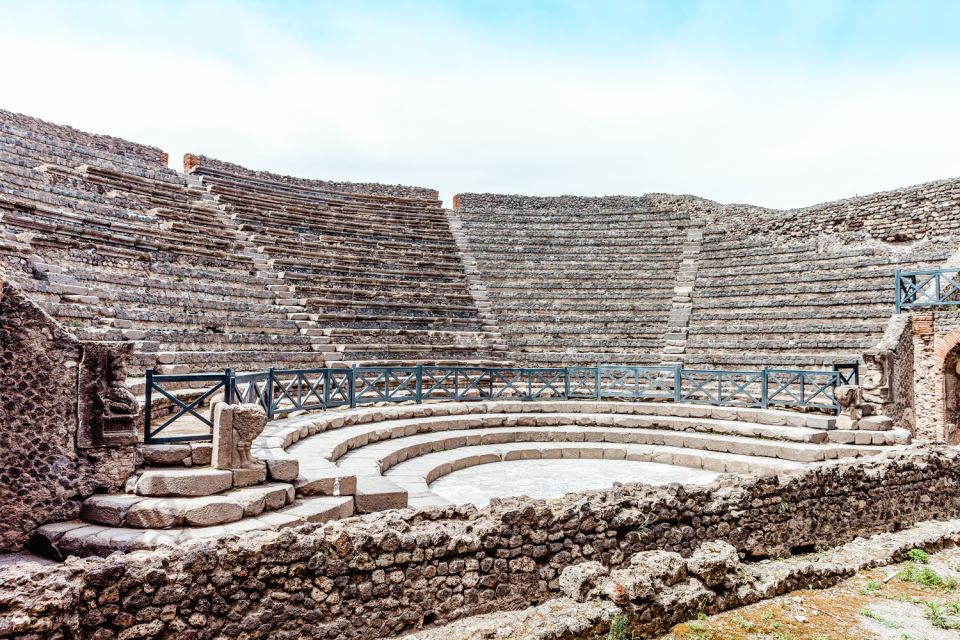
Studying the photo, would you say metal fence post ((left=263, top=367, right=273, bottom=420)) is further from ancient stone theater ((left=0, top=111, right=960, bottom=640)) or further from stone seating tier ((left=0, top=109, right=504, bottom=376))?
stone seating tier ((left=0, top=109, right=504, bottom=376))

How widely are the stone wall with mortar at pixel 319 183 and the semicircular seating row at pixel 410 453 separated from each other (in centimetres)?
1461

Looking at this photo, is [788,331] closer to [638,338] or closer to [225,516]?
[638,338]

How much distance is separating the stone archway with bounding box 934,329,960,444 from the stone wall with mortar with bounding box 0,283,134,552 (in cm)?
1575

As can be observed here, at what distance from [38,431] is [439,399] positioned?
8.85 metres

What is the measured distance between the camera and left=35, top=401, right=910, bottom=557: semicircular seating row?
5.20 meters

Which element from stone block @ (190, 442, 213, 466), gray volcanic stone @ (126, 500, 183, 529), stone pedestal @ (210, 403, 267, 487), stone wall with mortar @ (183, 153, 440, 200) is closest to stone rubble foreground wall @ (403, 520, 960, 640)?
gray volcanic stone @ (126, 500, 183, 529)

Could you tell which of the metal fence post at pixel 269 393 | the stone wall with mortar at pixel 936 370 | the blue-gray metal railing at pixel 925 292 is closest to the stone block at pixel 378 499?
the metal fence post at pixel 269 393

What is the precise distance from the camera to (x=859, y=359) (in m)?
13.1

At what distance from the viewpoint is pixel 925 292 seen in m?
14.0

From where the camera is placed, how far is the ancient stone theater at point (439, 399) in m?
4.57

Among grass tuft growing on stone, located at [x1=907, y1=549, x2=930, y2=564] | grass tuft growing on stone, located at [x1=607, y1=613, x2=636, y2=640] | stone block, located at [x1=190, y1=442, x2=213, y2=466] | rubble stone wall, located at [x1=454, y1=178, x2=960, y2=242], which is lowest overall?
grass tuft growing on stone, located at [x1=907, y1=549, x2=930, y2=564]

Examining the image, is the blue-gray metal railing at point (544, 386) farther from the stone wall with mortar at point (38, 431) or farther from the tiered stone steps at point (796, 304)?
the stone wall with mortar at point (38, 431)

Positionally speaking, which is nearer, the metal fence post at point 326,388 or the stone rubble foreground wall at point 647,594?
the stone rubble foreground wall at point 647,594

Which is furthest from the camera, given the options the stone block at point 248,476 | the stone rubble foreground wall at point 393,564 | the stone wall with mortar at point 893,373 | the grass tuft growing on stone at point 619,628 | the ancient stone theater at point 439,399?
the stone wall with mortar at point 893,373
